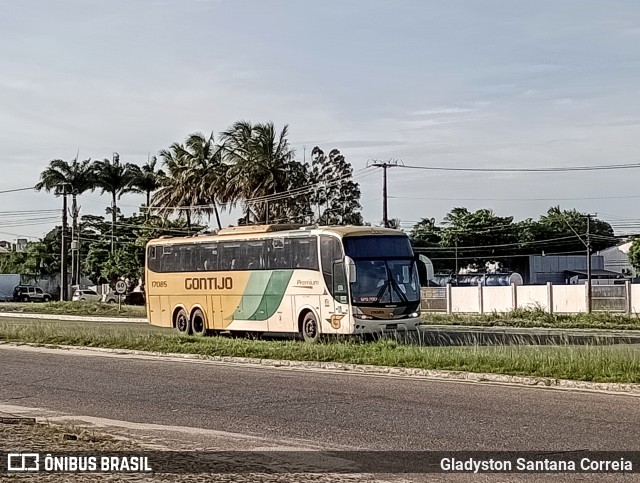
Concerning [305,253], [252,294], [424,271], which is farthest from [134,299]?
[424,271]

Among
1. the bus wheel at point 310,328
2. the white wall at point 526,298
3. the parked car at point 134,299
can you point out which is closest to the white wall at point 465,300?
the white wall at point 526,298

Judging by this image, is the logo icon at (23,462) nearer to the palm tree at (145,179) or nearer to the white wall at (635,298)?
the white wall at (635,298)

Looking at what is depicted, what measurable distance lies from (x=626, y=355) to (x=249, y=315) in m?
14.5

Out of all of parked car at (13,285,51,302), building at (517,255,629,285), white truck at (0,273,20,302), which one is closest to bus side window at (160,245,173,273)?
parked car at (13,285,51,302)

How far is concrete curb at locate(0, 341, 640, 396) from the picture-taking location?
15.2 metres

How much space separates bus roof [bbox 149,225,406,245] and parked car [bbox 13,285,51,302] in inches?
2132

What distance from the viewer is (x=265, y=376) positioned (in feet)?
60.5

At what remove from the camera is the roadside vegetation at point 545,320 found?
3703 centimetres

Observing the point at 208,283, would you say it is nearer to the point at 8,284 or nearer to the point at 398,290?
the point at 398,290

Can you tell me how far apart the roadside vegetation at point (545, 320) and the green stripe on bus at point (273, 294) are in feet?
36.1

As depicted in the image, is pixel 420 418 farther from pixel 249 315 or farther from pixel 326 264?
pixel 249 315

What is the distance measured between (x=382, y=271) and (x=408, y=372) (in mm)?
9119

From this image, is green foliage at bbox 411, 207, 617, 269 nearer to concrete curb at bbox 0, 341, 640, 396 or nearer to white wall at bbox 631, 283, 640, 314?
white wall at bbox 631, 283, 640, 314

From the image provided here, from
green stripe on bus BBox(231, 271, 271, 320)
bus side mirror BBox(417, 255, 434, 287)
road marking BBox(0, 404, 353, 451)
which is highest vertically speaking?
bus side mirror BBox(417, 255, 434, 287)
